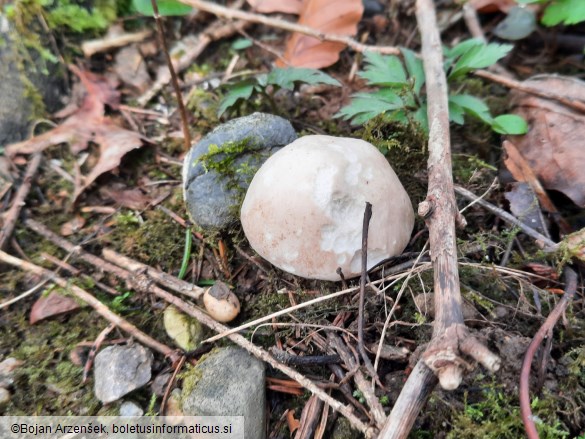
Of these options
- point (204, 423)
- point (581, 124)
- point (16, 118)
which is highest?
point (16, 118)

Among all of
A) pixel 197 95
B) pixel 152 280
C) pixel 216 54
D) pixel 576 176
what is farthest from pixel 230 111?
pixel 576 176

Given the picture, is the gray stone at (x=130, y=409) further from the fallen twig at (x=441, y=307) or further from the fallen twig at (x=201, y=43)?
the fallen twig at (x=201, y=43)

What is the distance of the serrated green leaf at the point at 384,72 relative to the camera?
2502 mm

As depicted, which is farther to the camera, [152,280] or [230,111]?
[230,111]

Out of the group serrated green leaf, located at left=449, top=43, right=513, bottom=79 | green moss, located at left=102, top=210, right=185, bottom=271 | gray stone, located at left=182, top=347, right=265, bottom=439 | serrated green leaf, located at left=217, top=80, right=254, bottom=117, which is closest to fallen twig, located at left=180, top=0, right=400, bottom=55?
serrated green leaf, located at left=449, top=43, right=513, bottom=79

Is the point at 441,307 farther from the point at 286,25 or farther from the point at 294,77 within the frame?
the point at 286,25

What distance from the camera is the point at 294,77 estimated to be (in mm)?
2650

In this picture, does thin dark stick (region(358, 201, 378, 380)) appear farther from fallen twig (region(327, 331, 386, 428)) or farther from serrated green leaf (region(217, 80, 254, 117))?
serrated green leaf (region(217, 80, 254, 117))

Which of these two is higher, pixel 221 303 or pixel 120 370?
pixel 221 303

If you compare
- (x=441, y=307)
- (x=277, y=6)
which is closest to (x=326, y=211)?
(x=441, y=307)

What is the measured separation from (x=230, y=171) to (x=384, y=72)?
3.59ft

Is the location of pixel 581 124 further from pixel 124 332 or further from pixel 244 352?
pixel 124 332

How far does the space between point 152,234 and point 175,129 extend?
90 centimetres

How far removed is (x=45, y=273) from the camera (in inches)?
94.3
